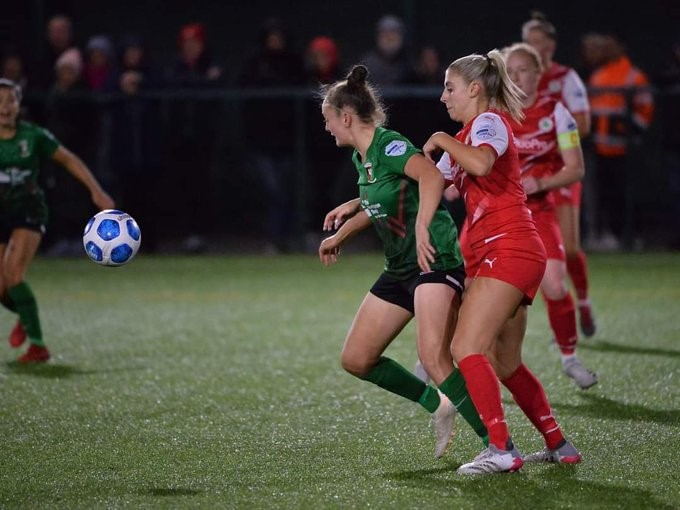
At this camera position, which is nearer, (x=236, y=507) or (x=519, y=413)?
(x=236, y=507)

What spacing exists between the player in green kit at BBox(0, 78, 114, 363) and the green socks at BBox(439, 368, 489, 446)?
347 cm

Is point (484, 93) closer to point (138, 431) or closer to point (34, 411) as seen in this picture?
point (138, 431)

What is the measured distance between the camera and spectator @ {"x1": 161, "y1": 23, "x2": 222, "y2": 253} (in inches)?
536

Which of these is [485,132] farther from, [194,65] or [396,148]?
[194,65]

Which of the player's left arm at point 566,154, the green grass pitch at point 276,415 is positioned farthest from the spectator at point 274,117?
the player's left arm at point 566,154

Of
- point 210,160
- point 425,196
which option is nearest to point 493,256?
point 425,196

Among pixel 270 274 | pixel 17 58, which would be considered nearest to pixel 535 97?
pixel 270 274

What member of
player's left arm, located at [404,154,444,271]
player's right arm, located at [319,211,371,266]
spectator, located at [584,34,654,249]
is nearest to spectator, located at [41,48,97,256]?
spectator, located at [584,34,654,249]

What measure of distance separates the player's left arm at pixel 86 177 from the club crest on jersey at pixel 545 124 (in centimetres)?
260

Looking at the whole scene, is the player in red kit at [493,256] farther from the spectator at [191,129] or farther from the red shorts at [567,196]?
the spectator at [191,129]

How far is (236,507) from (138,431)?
147 centimetres

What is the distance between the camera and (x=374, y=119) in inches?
201

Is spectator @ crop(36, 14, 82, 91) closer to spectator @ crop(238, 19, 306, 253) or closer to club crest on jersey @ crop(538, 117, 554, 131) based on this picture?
spectator @ crop(238, 19, 306, 253)

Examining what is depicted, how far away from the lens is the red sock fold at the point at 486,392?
15.6ft
